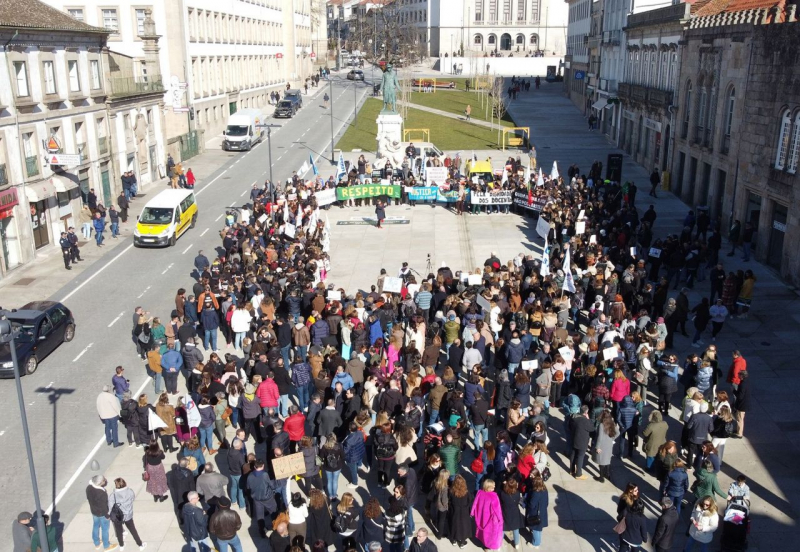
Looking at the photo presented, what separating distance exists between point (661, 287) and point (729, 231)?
11.9 metres

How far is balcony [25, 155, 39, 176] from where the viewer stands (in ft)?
98.0

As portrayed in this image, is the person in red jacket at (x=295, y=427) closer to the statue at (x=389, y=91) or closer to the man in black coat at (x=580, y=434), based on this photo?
the man in black coat at (x=580, y=434)

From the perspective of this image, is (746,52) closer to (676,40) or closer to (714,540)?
(676,40)

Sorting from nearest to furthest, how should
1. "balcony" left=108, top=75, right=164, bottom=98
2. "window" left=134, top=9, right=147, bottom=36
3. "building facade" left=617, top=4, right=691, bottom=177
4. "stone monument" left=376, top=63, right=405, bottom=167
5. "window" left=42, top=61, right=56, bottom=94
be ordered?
1. "window" left=42, top=61, right=56, bottom=94
2. "balcony" left=108, top=75, right=164, bottom=98
3. "building facade" left=617, top=4, right=691, bottom=177
4. "stone monument" left=376, top=63, right=405, bottom=167
5. "window" left=134, top=9, right=147, bottom=36

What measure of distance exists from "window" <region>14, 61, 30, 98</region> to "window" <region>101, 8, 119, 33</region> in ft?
76.1

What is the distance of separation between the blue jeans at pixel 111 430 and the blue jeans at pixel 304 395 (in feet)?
12.2

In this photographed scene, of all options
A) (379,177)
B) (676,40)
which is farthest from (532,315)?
(676,40)

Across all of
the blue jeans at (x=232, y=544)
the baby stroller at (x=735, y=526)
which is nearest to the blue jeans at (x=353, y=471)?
the blue jeans at (x=232, y=544)

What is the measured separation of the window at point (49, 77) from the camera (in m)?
31.0

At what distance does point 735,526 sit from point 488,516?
12.1 feet

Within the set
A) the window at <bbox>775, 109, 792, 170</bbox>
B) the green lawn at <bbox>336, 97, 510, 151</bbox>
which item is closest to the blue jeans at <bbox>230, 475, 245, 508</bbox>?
the window at <bbox>775, 109, 792, 170</bbox>

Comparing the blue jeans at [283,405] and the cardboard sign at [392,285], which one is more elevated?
the cardboard sign at [392,285]

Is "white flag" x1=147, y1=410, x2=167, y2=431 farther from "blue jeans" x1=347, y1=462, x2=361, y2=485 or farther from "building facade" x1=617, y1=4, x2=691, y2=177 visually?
"building facade" x1=617, y1=4, x2=691, y2=177

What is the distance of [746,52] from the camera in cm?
2939
